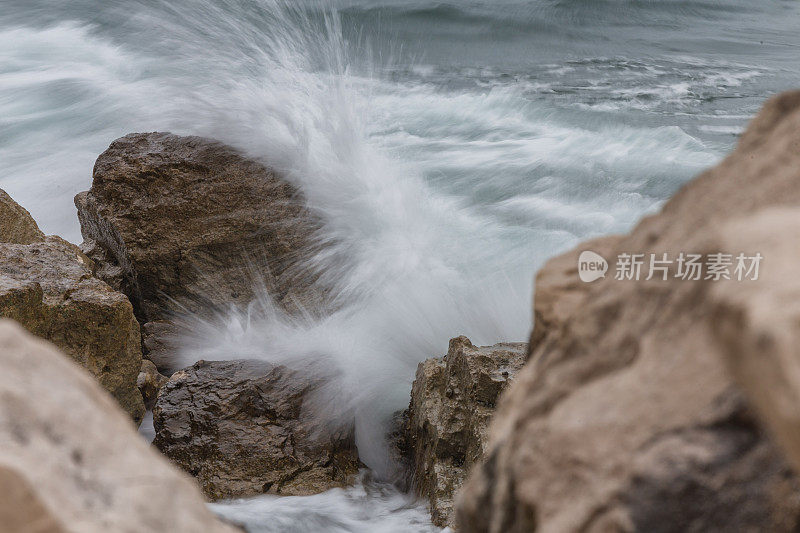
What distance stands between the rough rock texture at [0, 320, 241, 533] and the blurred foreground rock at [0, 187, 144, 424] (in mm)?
2145

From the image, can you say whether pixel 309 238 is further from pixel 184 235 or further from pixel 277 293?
pixel 184 235

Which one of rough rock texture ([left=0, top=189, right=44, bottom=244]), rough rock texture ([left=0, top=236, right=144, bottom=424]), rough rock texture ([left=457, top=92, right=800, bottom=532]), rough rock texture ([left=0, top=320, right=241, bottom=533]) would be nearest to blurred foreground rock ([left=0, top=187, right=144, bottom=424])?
rough rock texture ([left=0, top=236, right=144, bottom=424])

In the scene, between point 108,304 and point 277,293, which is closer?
point 108,304

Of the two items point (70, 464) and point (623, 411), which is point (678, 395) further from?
point (70, 464)

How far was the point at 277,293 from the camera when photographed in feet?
14.2

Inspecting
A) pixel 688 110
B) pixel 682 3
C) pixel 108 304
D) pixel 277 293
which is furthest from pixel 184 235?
pixel 682 3

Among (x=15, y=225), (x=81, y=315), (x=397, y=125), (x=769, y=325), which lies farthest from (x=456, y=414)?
(x=397, y=125)

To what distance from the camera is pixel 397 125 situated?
8.96 meters

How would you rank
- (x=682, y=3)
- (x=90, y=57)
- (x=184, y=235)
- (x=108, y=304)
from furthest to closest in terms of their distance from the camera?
(x=682, y=3) < (x=90, y=57) < (x=184, y=235) < (x=108, y=304)

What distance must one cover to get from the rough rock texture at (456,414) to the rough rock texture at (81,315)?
4.30 ft

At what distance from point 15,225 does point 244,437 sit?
6.15 ft

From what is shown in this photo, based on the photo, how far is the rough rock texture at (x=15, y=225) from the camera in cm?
404

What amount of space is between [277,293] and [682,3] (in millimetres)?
12342

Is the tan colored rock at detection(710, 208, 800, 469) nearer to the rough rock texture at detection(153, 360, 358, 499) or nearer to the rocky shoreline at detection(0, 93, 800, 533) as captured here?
the rocky shoreline at detection(0, 93, 800, 533)
